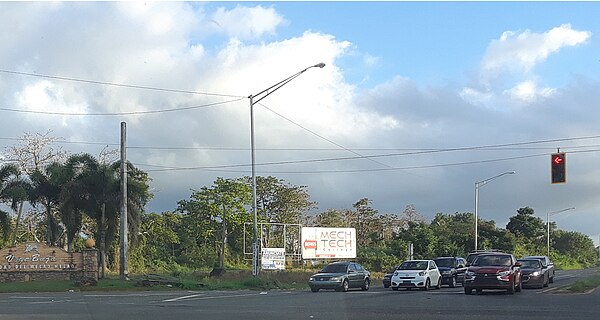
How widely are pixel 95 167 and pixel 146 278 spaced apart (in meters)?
9.78

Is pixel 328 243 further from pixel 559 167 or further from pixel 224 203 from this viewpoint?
pixel 559 167

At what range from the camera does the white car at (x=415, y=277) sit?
Answer: 33875 millimetres

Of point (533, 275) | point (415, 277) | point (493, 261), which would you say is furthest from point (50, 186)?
point (533, 275)

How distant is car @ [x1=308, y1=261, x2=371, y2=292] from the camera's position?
33.3m

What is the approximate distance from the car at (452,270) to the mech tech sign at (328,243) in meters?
17.4

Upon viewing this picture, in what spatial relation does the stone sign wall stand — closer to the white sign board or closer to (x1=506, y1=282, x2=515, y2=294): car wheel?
the white sign board

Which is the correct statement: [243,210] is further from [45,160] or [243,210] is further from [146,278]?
[146,278]

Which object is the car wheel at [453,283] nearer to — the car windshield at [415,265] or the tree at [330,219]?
the car windshield at [415,265]

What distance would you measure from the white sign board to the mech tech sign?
9191 millimetres

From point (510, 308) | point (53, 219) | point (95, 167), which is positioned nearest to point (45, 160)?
point (53, 219)

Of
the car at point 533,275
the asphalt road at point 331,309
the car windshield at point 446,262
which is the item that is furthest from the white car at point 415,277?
the asphalt road at point 331,309

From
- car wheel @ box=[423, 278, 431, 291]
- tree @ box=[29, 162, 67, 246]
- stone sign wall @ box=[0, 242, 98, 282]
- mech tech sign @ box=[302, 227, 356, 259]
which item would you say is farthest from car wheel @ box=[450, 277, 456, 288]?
tree @ box=[29, 162, 67, 246]

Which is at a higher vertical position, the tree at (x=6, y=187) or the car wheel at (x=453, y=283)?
the tree at (x=6, y=187)

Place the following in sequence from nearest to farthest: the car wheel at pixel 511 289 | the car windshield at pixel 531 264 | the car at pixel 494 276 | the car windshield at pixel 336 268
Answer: the car at pixel 494 276 → the car wheel at pixel 511 289 → the car windshield at pixel 336 268 → the car windshield at pixel 531 264
